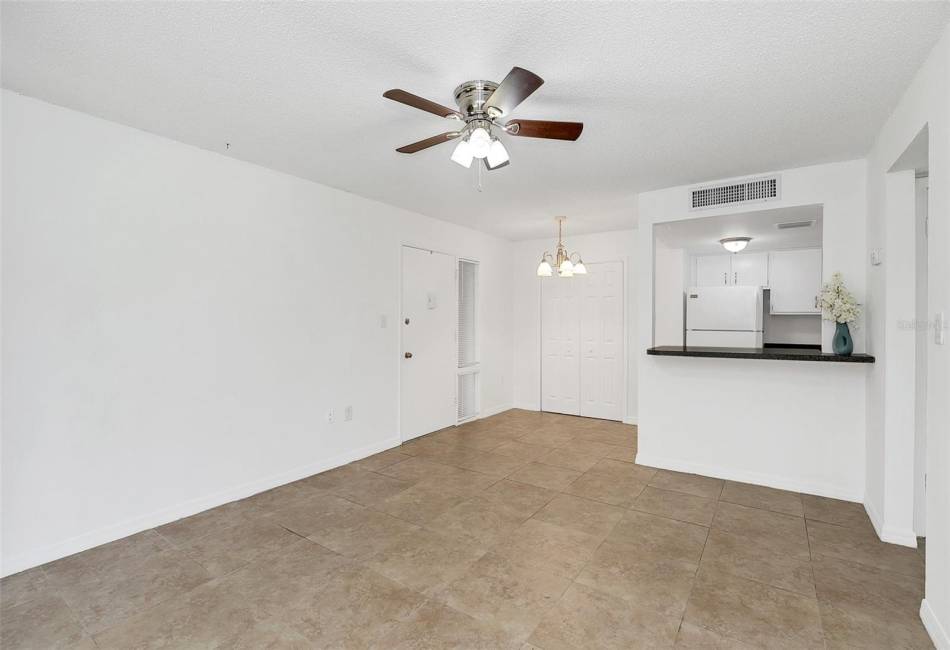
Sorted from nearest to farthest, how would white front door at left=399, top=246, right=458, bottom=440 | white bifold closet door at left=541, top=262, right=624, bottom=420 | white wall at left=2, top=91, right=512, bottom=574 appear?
white wall at left=2, top=91, right=512, bottom=574, white front door at left=399, top=246, right=458, bottom=440, white bifold closet door at left=541, top=262, right=624, bottom=420

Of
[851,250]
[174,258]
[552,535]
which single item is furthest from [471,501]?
[851,250]

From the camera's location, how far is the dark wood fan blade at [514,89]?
1639 millimetres

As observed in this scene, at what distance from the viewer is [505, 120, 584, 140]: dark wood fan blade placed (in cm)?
205

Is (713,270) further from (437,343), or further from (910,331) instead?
(437,343)

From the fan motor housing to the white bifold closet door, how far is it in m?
3.97

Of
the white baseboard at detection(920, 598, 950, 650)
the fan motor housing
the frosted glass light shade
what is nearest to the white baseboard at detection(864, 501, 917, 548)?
the white baseboard at detection(920, 598, 950, 650)

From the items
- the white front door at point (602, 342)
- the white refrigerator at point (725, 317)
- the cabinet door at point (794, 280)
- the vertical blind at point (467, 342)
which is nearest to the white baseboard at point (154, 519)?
the vertical blind at point (467, 342)

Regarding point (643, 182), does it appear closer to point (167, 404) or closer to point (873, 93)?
point (873, 93)

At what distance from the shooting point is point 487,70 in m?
2.04

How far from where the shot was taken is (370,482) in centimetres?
359

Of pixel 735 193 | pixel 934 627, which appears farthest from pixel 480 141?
pixel 934 627

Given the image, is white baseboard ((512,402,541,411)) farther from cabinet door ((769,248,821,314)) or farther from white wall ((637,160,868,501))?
cabinet door ((769,248,821,314))

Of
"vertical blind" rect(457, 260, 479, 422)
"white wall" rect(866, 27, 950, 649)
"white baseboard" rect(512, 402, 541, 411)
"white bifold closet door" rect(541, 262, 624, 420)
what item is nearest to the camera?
"white wall" rect(866, 27, 950, 649)

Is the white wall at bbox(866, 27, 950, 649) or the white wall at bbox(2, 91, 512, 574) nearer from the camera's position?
the white wall at bbox(866, 27, 950, 649)
